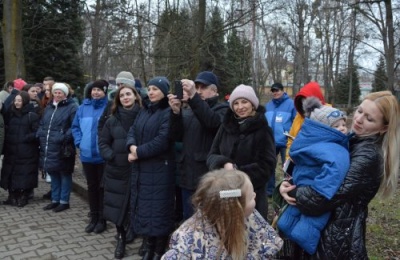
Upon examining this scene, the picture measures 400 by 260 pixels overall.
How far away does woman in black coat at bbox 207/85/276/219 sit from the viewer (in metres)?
3.30

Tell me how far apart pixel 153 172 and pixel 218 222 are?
6.65 ft

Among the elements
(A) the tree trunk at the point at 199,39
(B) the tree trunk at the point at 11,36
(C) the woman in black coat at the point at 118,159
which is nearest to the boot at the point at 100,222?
(C) the woman in black coat at the point at 118,159

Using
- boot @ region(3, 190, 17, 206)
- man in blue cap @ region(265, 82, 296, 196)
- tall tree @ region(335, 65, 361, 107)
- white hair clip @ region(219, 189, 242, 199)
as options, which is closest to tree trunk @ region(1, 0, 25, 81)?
boot @ region(3, 190, 17, 206)

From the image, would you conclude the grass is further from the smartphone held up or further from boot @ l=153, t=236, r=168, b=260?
the smartphone held up

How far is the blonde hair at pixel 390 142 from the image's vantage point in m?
2.44

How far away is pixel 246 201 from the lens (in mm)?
2178

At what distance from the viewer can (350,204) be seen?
242 cm

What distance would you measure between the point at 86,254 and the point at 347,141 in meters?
3.26

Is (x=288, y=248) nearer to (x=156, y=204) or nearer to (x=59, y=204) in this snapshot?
(x=156, y=204)

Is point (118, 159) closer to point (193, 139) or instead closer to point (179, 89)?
point (193, 139)

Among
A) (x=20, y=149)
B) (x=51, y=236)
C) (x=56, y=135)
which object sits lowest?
(x=51, y=236)

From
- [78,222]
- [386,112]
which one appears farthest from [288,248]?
[78,222]

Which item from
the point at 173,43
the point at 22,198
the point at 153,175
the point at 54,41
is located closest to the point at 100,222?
the point at 153,175

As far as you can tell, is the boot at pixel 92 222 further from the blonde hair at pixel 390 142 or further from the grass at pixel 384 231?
the blonde hair at pixel 390 142
